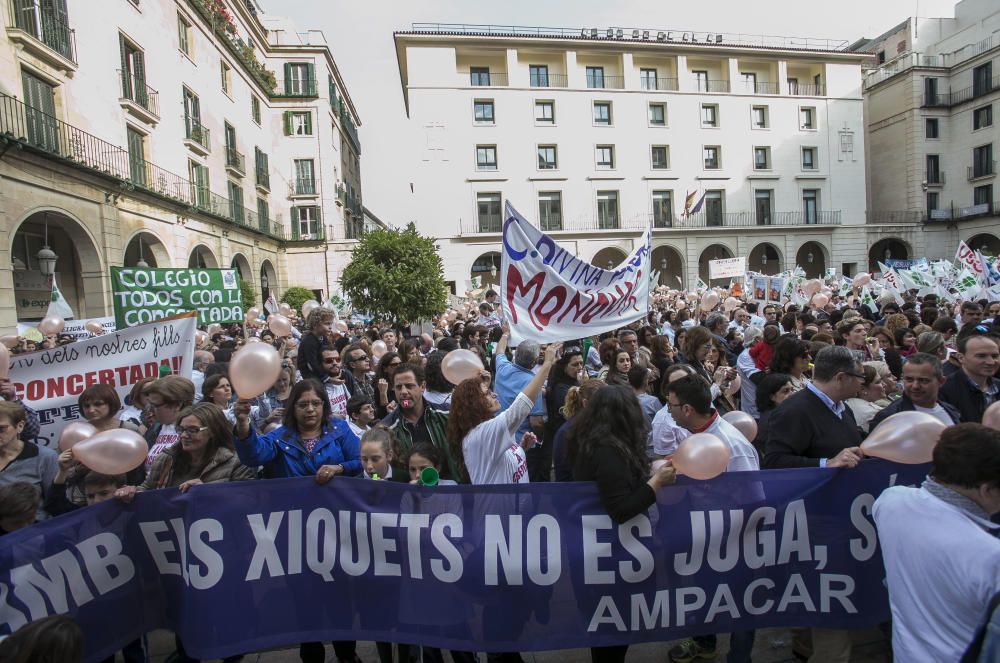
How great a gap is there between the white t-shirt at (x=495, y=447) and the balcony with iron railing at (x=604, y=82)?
123ft

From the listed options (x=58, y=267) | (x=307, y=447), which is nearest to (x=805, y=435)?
(x=307, y=447)

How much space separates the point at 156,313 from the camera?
24.4ft

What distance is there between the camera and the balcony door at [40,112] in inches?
534

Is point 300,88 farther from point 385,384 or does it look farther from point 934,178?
point 934,178

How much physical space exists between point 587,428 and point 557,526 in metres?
0.53

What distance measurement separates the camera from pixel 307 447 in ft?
11.5

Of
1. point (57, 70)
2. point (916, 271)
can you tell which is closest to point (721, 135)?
point (916, 271)

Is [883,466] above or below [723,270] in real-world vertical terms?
below

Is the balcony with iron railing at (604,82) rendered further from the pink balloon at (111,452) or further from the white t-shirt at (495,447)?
the pink balloon at (111,452)

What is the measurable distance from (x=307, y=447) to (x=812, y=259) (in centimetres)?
4328

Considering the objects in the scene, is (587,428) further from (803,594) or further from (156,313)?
(156,313)

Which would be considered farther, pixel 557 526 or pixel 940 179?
pixel 940 179

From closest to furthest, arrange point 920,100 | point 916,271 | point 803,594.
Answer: point 803,594 < point 916,271 < point 920,100

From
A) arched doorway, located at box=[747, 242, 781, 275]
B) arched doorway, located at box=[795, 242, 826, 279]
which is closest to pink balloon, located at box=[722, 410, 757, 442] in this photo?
arched doorway, located at box=[747, 242, 781, 275]
